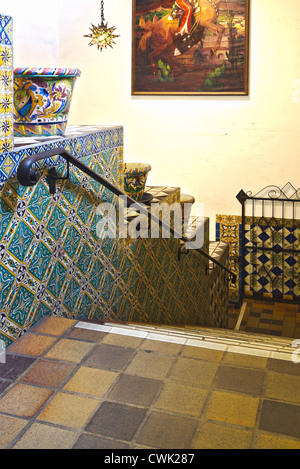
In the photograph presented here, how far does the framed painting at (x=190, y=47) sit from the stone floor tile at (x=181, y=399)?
4953 millimetres

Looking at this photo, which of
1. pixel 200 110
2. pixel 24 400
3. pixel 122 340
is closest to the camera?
pixel 24 400

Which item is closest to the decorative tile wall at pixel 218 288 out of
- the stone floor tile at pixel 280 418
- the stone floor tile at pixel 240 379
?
the stone floor tile at pixel 240 379

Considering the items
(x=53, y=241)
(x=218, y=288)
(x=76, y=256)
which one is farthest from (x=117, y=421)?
(x=218, y=288)

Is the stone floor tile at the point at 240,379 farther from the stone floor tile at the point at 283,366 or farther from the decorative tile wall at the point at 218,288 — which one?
the decorative tile wall at the point at 218,288

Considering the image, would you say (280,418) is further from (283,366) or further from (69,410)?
(69,410)

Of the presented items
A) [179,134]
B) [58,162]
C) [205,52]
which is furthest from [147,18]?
[58,162]

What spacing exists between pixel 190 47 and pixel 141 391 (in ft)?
17.2

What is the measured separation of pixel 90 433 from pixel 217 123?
525 cm

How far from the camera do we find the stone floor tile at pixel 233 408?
169 centimetres

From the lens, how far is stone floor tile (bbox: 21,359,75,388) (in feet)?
6.24

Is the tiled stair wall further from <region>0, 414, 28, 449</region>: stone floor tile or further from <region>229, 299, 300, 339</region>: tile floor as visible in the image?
<region>229, 299, 300, 339</region>: tile floor

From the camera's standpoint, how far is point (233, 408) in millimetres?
1756

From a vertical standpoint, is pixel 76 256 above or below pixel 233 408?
above

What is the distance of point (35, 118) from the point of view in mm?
2557
